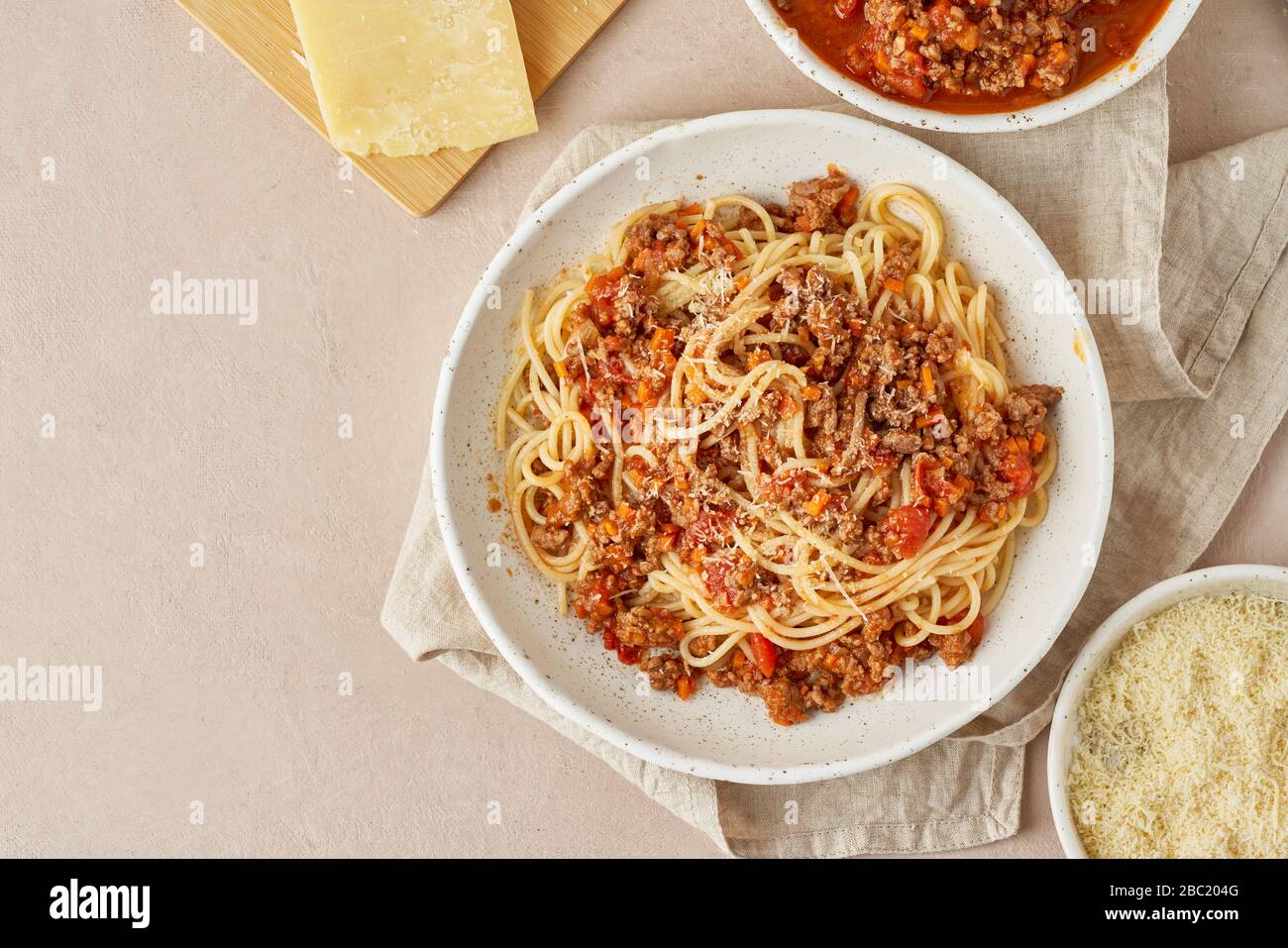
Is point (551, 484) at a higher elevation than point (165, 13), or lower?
lower

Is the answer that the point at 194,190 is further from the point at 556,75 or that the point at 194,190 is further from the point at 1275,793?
the point at 1275,793

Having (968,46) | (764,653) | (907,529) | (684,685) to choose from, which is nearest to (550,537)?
(684,685)

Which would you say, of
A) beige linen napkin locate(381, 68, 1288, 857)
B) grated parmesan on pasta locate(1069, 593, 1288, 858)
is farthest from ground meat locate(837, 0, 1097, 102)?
grated parmesan on pasta locate(1069, 593, 1288, 858)

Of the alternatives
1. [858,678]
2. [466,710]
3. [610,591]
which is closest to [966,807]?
[858,678]

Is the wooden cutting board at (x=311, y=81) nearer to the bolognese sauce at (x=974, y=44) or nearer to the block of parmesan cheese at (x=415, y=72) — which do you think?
the block of parmesan cheese at (x=415, y=72)

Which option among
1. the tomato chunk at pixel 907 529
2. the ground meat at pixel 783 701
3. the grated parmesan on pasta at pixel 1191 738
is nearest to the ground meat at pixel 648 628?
the ground meat at pixel 783 701
